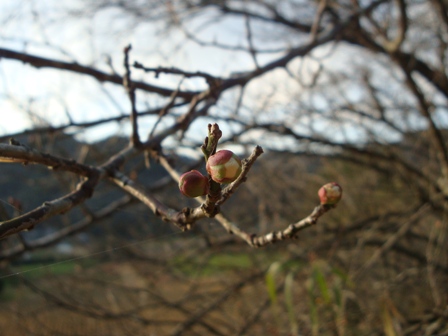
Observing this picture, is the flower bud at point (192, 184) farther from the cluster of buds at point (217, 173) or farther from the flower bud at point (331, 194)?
the flower bud at point (331, 194)

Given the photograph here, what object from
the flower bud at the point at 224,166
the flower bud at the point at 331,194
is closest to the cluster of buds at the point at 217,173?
the flower bud at the point at 224,166

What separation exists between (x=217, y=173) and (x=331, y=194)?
325 mm

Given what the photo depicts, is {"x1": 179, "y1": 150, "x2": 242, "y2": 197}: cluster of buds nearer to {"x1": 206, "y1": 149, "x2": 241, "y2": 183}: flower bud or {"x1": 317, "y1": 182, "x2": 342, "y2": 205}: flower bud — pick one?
{"x1": 206, "y1": 149, "x2": 241, "y2": 183}: flower bud

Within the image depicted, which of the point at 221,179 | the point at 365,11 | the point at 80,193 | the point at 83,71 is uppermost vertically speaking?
the point at 365,11

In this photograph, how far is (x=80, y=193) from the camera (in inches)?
41.1

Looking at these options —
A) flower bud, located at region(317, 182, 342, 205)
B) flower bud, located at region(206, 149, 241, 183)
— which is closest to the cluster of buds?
flower bud, located at region(206, 149, 241, 183)

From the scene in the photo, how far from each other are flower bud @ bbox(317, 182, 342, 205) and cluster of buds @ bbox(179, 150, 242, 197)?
290 mm

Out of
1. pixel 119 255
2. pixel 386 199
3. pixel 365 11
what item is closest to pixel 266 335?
pixel 119 255

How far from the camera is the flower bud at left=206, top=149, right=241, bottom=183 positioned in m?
0.67

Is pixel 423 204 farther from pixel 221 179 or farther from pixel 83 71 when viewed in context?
pixel 221 179

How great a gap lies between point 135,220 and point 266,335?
6.46ft

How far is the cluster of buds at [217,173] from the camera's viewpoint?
670 millimetres

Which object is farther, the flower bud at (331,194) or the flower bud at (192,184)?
the flower bud at (331,194)

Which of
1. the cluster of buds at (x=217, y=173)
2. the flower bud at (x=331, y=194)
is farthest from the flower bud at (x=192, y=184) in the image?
the flower bud at (x=331, y=194)
